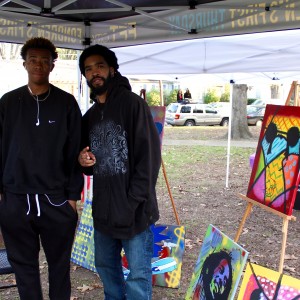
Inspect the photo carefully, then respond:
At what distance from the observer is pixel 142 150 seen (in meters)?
2.11

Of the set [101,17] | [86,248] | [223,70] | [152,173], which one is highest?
[101,17]

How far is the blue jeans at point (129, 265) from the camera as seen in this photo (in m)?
2.21

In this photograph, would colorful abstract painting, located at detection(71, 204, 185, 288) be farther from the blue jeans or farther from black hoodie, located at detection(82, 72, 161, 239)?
black hoodie, located at detection(82, 72, 161, 239)

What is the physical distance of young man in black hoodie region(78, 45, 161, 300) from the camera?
83.1 inches

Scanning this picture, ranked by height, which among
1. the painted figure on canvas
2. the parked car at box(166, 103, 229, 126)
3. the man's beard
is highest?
the man's beard

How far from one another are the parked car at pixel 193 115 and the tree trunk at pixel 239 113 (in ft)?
20.1

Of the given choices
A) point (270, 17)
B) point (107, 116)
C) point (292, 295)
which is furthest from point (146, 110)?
point (270, 17)

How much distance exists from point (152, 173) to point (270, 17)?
1.58m

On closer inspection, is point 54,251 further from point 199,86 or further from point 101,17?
point 199,86

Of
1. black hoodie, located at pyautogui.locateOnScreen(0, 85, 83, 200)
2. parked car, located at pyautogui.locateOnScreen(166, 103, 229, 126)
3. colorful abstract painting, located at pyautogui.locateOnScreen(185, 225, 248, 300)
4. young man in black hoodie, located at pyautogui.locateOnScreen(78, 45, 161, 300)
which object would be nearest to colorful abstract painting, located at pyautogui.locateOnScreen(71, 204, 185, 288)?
colorful abstract painting, located at pyautogui.locateOnScreen(185, 225, 248, 300)

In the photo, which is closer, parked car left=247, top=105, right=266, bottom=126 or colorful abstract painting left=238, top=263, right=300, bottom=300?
colorful abstract painting left=238, top=263, right=300, bottom=300

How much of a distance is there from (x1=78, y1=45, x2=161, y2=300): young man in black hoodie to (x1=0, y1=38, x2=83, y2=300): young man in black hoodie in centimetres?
15

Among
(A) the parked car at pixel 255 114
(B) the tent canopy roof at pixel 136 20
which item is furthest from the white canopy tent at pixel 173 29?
(A) the parked car at pixel 255 114

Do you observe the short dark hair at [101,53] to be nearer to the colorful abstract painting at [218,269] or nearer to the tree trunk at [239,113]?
the colorful abstract painting at [218,269]
